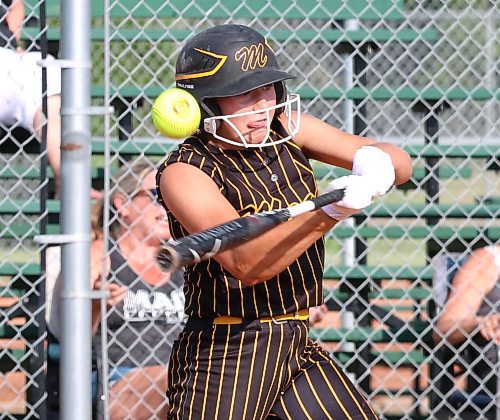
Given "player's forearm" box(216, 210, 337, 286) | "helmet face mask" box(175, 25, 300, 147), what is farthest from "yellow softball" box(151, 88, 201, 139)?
"player's forearm" box(216, 210, 337, 286)

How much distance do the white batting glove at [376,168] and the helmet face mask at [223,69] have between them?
240mm

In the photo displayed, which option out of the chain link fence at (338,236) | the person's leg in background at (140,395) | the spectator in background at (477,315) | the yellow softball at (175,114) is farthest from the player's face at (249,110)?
the spectator in background at (477,315)

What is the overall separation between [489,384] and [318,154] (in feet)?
6.95

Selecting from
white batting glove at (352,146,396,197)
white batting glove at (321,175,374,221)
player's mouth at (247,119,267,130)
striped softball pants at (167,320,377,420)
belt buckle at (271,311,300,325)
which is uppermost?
player's mouth at (247,119,267,130)

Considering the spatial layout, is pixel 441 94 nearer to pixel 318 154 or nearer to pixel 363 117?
pixel 363 117

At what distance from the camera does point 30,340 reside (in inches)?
175

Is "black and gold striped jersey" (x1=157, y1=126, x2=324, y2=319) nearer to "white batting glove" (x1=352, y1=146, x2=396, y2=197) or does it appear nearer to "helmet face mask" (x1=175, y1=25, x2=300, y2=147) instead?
"helmet face mask" (x1=175, y1=25, x2=300, y2=147)

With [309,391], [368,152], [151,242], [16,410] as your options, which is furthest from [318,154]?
[16,410]

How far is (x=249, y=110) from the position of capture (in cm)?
269

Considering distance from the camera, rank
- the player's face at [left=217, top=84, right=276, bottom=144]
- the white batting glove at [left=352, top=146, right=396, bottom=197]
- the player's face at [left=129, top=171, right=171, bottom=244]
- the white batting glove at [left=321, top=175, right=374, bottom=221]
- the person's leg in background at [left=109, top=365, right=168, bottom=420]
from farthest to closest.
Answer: the player's face at [left=129, top=171, right=171, bottom=244] → the person's leg in background at [left=109, top=365, right=168, bottom=420] → the player's face at [left=217, top=84, right=276, bottom=144] → the white batting glove at [left=352, top=146, right=396, bottom=197] → the white batting glove at [left=321, top=175, right=374, bottom=221]

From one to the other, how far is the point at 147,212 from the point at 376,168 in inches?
79.9

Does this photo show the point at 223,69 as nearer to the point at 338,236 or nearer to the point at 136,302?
the point at 136,302

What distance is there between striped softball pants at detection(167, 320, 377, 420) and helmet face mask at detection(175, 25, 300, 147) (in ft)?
1.80

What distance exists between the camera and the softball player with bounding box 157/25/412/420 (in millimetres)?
2643
